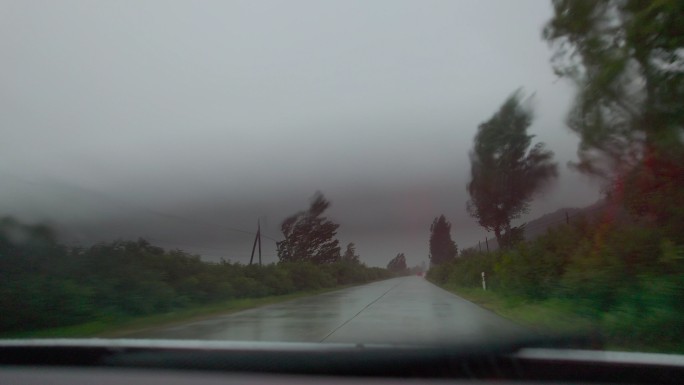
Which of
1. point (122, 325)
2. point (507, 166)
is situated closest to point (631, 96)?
point (507, 166)

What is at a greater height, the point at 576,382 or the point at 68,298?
the point at 68,298

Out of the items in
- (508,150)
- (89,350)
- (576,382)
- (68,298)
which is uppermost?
(508,150)

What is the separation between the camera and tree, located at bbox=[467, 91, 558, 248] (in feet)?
53.0

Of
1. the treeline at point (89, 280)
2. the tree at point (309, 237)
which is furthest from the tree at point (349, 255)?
the treeline at point (89, 280)

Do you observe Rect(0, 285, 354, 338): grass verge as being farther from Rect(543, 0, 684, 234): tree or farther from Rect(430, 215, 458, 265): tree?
Rect(430, 215, 458, 265): tree

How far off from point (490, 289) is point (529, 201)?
25.5 ft

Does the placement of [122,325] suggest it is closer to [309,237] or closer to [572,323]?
[572,323]

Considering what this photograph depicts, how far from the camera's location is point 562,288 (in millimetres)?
13570

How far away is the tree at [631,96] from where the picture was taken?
10312 mm

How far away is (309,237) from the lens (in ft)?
144

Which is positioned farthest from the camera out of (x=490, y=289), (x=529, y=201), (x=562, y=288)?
(x=490, y=289)

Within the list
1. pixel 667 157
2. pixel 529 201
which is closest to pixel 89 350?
pixel 667 157

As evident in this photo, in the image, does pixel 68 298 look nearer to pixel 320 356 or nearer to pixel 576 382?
pixel 320 356

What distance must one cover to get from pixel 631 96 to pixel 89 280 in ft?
46.1
